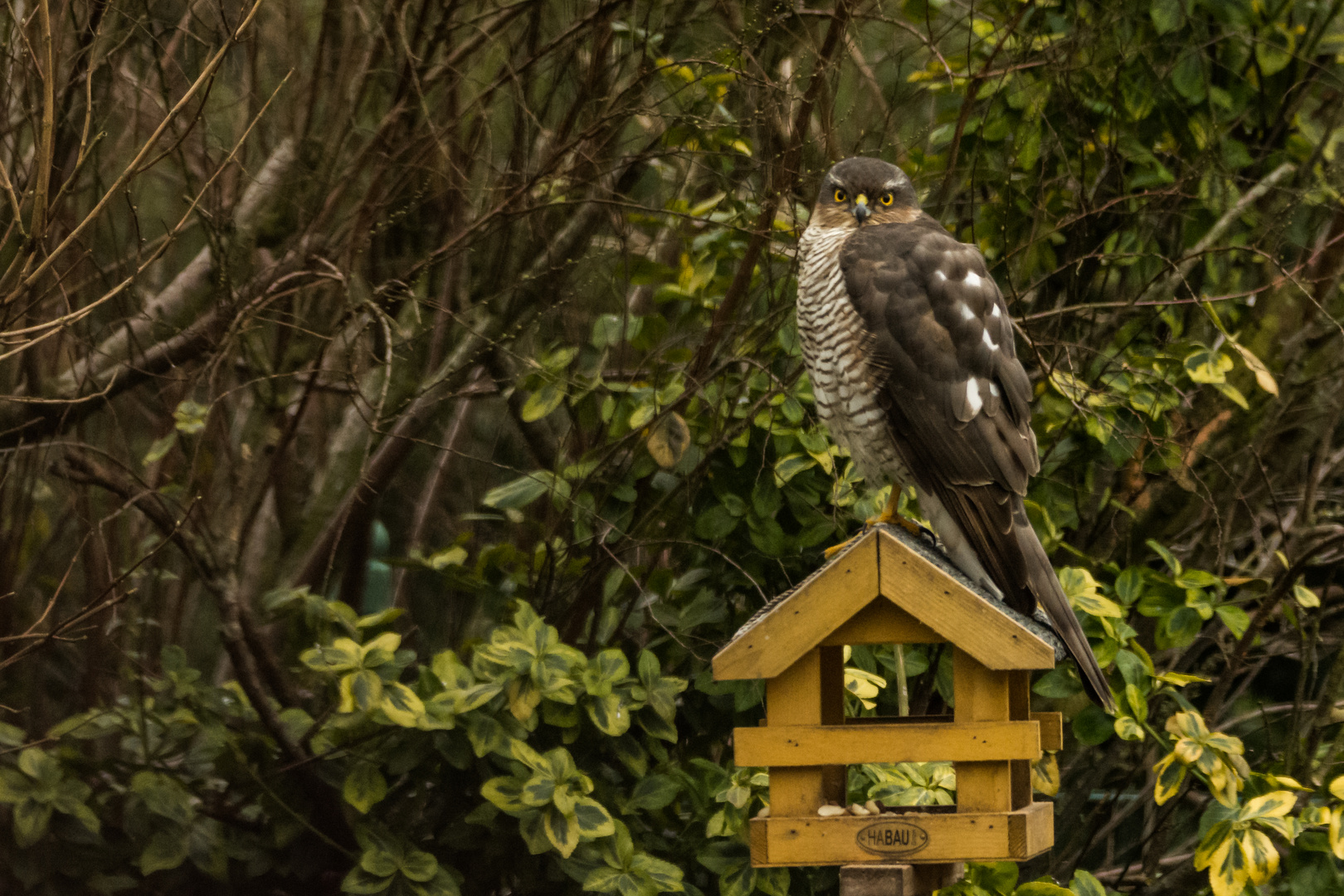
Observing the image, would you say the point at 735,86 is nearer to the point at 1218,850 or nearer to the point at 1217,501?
the point at 1217,501

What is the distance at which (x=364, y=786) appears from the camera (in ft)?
9.67

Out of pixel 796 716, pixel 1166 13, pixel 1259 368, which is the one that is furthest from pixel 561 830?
pixel 1166 13

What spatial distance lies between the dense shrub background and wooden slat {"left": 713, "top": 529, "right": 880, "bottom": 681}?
74cm

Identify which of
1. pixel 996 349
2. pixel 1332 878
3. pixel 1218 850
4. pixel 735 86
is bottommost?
pixel 1332 878

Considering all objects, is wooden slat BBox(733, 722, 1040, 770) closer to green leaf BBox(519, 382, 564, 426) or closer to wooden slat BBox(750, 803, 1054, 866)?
wooden slat BBox(750, 803, 1054, 866)

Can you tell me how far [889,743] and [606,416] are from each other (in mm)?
1298

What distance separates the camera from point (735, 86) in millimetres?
3328

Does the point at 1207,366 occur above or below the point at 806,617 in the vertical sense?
above

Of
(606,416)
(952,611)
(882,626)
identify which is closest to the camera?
(952,611)

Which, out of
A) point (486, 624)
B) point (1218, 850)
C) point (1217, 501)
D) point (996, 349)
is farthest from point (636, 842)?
point (1217, 501)

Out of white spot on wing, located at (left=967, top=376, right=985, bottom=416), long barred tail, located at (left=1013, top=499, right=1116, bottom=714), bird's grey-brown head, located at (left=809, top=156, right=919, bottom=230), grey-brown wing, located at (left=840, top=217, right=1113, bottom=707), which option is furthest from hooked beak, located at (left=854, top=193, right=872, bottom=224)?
long barred tail, located at (left=1013, top=499, right=1116, bottom=714)

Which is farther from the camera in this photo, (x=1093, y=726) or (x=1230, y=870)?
(x=1093, y=726)

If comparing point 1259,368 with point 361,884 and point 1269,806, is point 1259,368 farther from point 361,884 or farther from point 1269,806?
point 361,884

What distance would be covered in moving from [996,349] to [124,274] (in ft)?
6.87
